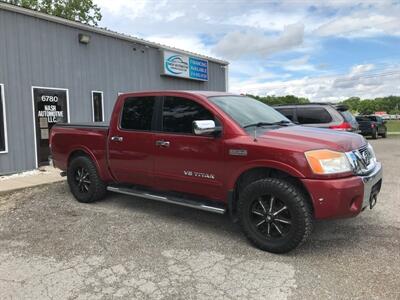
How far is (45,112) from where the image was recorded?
35.9ft

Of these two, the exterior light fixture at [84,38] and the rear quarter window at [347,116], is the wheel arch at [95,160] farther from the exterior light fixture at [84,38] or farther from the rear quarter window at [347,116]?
the rear quarter window at [347,116]

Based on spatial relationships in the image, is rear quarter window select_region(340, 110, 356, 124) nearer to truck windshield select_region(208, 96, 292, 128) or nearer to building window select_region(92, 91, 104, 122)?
truck windshield select_region(208, 96, 292, 128)

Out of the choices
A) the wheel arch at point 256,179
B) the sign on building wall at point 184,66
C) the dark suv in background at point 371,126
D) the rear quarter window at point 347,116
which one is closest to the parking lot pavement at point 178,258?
the wheel arch at point 256,179

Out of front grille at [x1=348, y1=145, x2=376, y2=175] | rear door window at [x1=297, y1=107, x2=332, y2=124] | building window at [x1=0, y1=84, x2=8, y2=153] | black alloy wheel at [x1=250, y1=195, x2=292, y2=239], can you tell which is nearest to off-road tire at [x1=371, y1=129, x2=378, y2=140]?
rear door window at [x1=297, y1=107, x2=332, y2=124]

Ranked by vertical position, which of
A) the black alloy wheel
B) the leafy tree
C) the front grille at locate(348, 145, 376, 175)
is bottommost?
the black alloy wheel

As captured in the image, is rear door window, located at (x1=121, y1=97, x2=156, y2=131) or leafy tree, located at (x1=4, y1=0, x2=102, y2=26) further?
leafy tree, located at (x1=4, y1=0, x2=102, y2=26)

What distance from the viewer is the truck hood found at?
174 inches

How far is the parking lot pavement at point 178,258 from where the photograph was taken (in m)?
3.69

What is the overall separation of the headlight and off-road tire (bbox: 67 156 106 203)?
3680 mm

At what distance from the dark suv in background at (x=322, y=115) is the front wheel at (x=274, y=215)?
19.2 feet

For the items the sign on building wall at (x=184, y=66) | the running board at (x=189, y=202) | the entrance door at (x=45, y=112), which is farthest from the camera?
the sign on building wall at (x=184, y=66)

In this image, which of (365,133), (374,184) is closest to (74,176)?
(374,184)

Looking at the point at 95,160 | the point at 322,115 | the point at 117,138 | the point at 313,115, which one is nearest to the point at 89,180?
the point at 95,160

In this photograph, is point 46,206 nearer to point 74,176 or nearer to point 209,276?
point 74,176
